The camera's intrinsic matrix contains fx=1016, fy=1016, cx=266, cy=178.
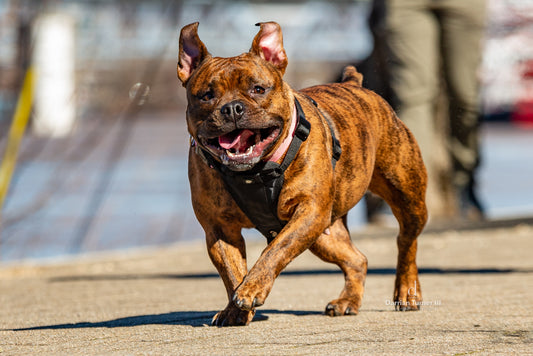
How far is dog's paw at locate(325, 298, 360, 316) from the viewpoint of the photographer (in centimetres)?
461

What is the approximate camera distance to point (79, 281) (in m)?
7.14

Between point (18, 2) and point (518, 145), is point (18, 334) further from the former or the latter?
point (518, 145)

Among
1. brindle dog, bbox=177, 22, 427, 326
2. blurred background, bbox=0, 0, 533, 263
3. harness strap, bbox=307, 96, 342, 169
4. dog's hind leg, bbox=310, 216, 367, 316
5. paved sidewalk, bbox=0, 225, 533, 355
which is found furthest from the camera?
blurred background, bbox=0, 0, 533, 263

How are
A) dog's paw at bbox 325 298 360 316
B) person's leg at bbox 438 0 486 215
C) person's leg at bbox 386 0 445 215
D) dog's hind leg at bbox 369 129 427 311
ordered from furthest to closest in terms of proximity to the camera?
person's leg at bbox 438 0 486 215, person's leg at bbox 386 0 445 215, dog's hind leg at bbox 369 129 427 311, dog's paw at bbox 325 298 360 316

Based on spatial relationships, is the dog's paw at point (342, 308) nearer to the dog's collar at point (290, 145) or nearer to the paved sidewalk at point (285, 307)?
the paved sidewalk at point (285, 307)

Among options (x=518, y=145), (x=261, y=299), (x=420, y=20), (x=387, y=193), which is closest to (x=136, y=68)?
(x=420, y=20)

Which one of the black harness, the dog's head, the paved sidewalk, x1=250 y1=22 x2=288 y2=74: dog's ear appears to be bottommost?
the paved sidewalk

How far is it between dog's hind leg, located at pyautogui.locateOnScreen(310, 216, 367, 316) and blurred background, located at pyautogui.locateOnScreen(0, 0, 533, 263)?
1625 millimetres

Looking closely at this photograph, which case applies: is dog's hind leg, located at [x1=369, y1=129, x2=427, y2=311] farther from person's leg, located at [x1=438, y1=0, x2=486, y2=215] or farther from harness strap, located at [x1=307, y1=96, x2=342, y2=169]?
person's leg, located at [x1=438, y1=0, x2=486, y2=215]

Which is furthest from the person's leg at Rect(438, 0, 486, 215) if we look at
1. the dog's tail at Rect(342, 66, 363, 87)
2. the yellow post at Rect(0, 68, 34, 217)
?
the yellow post at Rect(0, 68, 34, 217)

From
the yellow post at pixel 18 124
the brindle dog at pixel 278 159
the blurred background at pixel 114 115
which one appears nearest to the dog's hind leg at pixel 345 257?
the brindle dog at pixel 278 159

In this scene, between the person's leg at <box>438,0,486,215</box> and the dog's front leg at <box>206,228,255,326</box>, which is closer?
the dog's front leg at <box>206,228,255,326</box>

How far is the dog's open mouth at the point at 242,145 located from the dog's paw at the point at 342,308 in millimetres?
961

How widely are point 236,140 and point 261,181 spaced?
0.20 m
